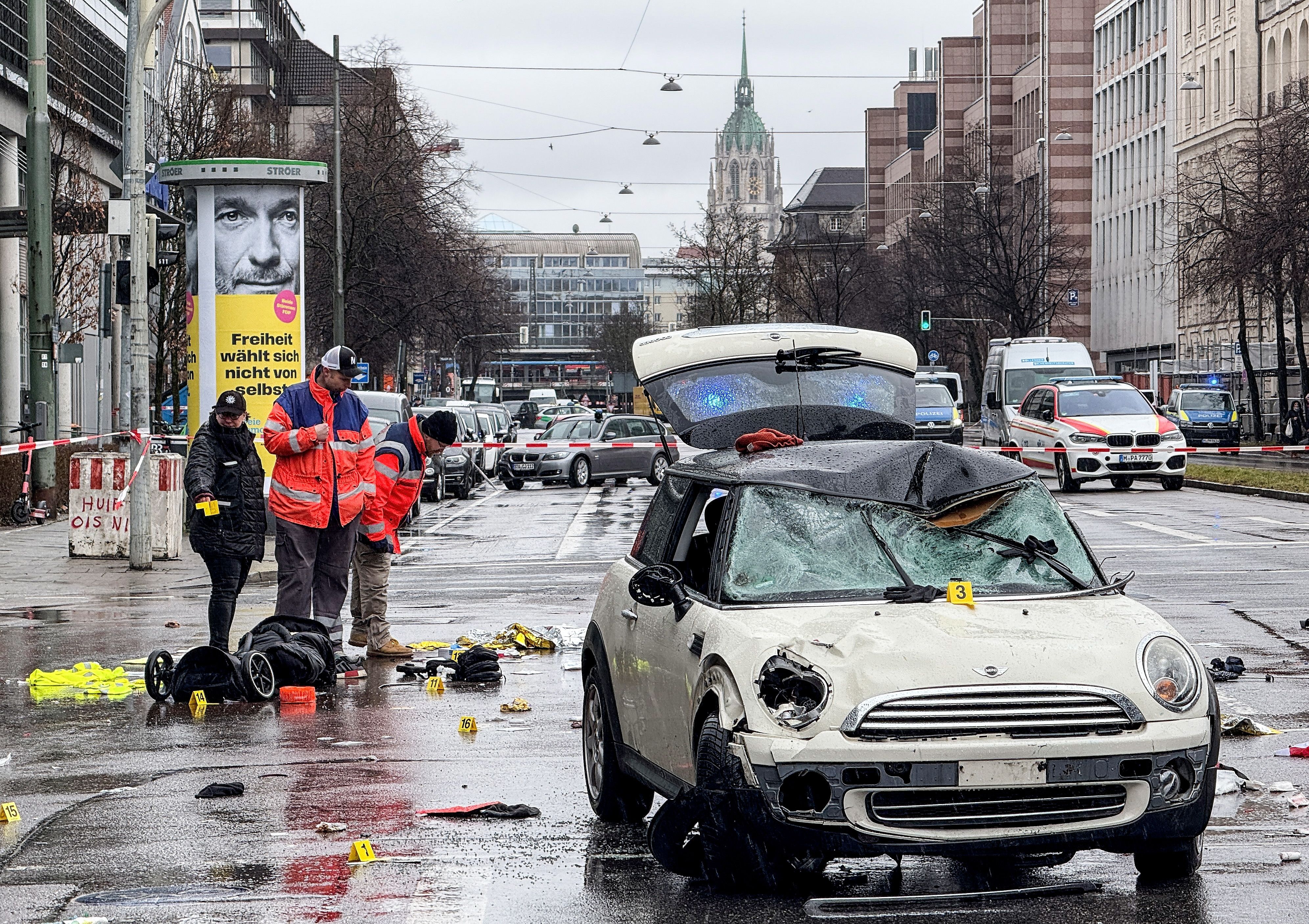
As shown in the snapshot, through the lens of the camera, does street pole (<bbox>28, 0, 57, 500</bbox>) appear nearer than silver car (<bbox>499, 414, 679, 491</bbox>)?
Yes

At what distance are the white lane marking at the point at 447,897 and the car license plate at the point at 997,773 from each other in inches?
63.1

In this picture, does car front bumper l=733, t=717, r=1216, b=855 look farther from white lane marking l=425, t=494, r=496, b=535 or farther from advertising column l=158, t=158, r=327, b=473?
white lane marking l=425, t=494, r=496, b=535

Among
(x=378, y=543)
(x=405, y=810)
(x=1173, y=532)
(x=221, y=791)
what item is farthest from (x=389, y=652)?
(x=1173, y=532)

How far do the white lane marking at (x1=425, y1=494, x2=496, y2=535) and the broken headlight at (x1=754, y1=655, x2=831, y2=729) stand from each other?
22.1 metres

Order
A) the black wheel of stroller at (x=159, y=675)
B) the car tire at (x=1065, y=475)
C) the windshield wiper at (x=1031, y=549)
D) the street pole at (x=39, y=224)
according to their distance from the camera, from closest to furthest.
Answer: the windshield wiper at (x=1031, y=549) < the black wheel of stroller at (x=159, y=675) < the street pole at (x=39, y=224) < the car tire at (x=1065, y=475)

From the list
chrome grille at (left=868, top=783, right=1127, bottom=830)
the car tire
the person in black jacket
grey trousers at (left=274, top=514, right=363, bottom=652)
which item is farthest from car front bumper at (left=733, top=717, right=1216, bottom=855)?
the car tire

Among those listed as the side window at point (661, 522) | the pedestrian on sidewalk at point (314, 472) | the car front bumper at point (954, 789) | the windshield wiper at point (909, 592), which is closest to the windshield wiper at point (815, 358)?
the side window at point (661, 522)

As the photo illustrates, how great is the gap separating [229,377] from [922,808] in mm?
19740

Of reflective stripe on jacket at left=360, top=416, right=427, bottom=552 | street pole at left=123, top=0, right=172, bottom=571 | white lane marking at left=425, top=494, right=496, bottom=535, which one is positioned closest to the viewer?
reflective stripe on jacket at left=360, top=416, right=427, bottom=552

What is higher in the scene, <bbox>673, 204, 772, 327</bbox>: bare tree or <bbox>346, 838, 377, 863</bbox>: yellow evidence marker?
<bbox>673, 204, 772, 327</bbox>: bare tree

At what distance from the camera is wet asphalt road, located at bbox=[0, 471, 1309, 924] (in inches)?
242

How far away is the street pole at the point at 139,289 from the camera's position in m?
20.8

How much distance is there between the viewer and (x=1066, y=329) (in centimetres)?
11175

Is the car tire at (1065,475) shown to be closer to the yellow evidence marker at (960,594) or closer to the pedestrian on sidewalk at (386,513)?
the pedestrian on sidewalk at (386,513)
